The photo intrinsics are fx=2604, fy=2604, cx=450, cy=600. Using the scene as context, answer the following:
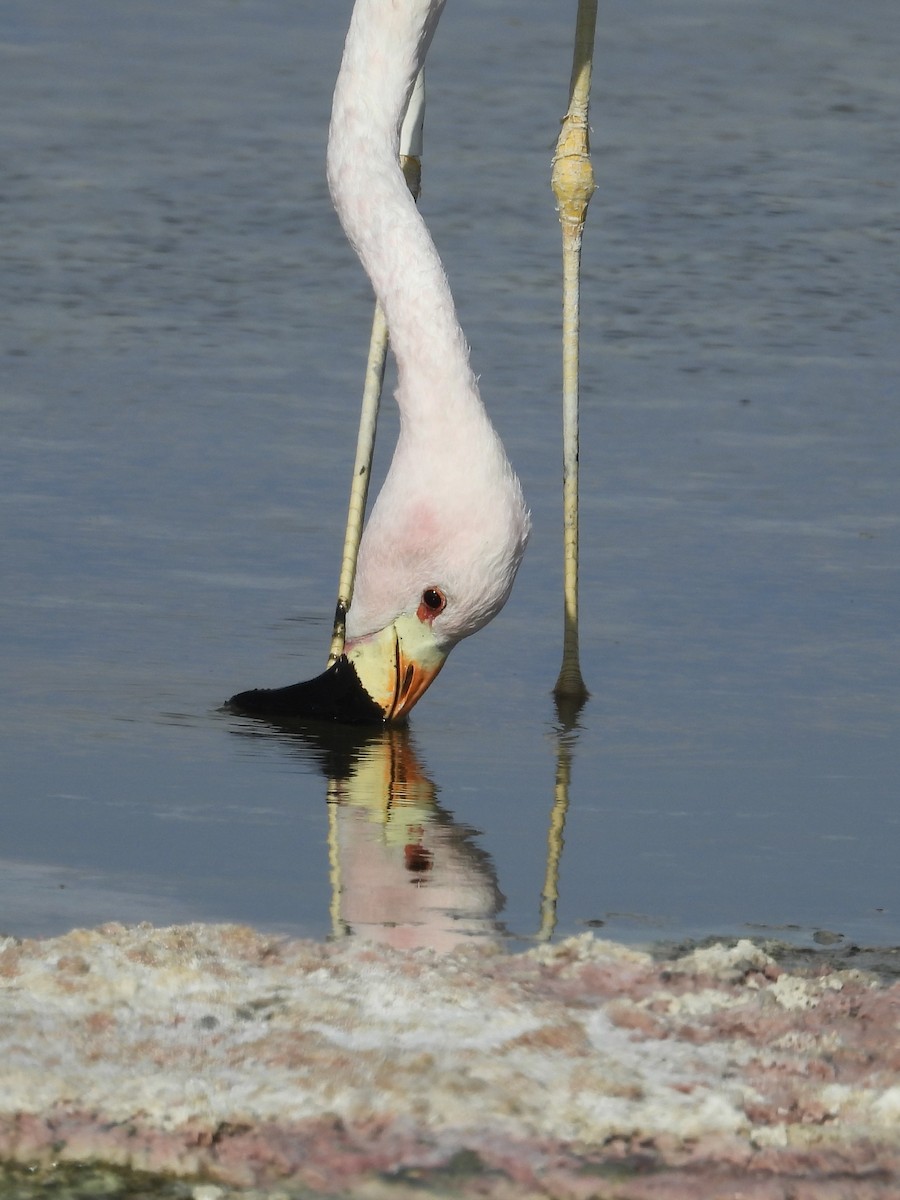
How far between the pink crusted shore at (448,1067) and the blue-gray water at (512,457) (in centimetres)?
40

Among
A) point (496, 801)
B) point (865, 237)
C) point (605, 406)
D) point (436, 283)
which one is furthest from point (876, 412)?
point (496, 801)

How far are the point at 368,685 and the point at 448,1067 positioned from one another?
2311 mm

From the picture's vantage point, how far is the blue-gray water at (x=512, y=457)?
16.7 ft

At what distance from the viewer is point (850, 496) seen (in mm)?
8031

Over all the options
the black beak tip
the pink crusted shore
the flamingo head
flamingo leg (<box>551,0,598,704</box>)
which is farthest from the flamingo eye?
the pink crusted shore

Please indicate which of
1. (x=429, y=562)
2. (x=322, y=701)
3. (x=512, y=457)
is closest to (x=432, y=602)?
(x=429, y=562)

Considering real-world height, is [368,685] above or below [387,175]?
below

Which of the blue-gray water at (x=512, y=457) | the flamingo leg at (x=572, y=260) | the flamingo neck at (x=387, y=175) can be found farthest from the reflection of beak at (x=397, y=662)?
the flamingo neck at (x=387, y=175)

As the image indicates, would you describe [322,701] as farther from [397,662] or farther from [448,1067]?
[448,1067]

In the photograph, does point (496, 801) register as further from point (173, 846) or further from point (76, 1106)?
point (76, 1106)

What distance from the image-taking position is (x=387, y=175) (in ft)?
20.0

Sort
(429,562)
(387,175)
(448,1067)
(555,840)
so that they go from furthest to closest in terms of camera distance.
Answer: (387,175) → (429,562) → (555,840) → (448,1067)

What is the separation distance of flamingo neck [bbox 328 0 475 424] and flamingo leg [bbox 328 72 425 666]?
223mm

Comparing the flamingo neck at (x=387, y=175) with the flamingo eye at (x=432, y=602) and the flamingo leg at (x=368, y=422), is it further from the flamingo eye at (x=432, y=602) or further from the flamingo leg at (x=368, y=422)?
the flamingo eye at (x=432, y=602)
